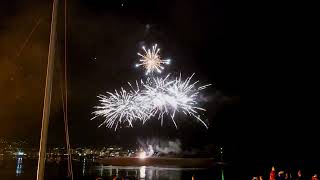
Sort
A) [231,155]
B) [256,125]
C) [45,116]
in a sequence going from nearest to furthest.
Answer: [45,116], [256,125], [231,155]

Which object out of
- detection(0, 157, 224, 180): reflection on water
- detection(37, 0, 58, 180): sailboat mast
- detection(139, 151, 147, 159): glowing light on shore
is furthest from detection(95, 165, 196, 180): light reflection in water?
detection(37, 0, 58, 180): sailboat mast

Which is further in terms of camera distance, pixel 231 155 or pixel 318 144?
pixel 231 155

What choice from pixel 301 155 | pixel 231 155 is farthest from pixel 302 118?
pixel 231 155

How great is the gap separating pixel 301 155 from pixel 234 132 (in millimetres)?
21849

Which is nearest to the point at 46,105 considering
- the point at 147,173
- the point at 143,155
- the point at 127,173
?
the point at 127,173

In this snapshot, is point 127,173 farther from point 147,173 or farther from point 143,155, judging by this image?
point 143,155

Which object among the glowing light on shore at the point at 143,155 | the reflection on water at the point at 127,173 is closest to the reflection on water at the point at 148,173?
the reflection on water at the point at 127,173

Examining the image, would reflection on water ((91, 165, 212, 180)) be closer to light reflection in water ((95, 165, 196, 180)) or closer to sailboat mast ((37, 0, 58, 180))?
light reflection in water ((95, 165, 196, 180))

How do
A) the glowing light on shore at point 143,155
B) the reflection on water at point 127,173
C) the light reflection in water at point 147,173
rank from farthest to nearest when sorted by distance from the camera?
the glowing light on shore at point 143,155 < the reflection on water at point 127,173 < the light reflection in water at point 147,173

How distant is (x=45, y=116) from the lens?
7.53m

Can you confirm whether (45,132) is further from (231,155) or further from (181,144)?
(231,155)

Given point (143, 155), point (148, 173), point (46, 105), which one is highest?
point (143, 155)

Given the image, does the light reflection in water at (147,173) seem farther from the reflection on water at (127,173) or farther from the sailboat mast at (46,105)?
the sailboat mast at (46,105)

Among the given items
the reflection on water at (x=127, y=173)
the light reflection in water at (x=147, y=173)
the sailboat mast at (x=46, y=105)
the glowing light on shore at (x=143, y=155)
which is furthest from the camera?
the glowing light on shore at (x=143, y=155)
